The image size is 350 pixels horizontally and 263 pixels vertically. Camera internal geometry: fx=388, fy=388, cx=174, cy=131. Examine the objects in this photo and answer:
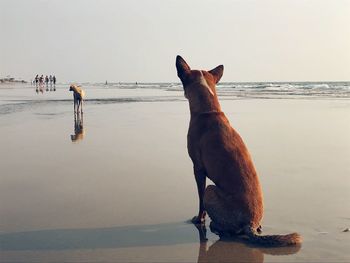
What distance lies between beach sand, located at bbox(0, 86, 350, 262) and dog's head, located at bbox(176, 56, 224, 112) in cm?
144

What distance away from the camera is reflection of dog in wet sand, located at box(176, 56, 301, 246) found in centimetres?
402

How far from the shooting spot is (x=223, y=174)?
4.16 meters

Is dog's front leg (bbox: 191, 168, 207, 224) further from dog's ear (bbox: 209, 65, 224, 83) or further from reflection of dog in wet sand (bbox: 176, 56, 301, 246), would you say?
dog's ear (bbox: 209, 65, 224, 83)

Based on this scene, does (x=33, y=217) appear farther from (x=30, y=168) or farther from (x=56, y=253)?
(x=30, y=168)

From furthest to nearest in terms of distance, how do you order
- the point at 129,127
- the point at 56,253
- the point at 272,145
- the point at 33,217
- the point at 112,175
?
the point at 129,127
the point at 272,145
the point at 112,175
the point at 33,217
the point at 56,253

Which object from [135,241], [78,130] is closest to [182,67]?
[135,241]

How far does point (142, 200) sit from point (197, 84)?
1761mm

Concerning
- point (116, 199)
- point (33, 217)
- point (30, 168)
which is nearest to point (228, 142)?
point (116, 199)

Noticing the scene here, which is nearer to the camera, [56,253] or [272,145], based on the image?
[56,253]

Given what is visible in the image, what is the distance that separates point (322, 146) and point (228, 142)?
5840 mm

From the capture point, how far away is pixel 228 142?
4.34 m

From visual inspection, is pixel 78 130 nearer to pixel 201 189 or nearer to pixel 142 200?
pixel 142 200

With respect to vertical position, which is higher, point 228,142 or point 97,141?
point 228,142

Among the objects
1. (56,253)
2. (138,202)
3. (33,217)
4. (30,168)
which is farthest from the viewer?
(30,168)
